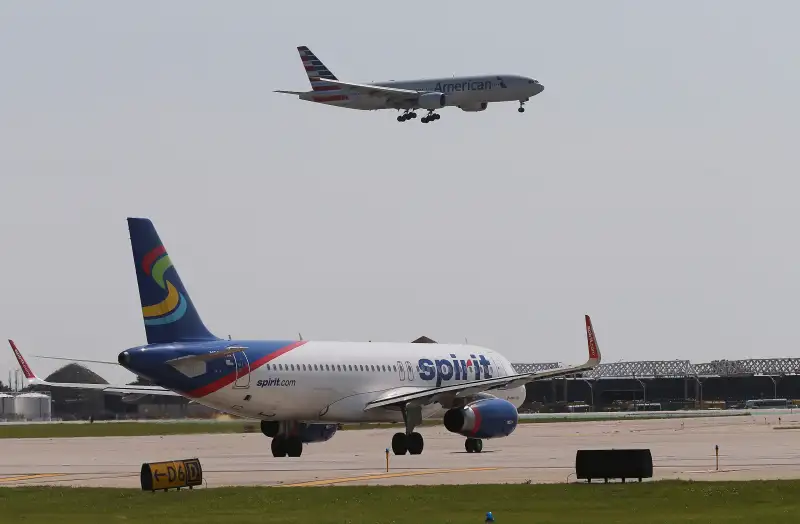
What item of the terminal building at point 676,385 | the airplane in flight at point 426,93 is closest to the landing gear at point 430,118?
the airplane in flight at point 426,93

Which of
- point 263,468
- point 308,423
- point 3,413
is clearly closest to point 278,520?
point 263,468

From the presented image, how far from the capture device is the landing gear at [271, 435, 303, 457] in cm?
5094

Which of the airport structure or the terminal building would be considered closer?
the airport structure

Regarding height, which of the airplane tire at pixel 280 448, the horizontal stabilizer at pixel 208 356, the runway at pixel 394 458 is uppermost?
the horizontal stabilizer at pixel 208 356

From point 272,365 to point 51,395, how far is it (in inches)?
3964

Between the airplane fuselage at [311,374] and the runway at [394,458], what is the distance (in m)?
1.89

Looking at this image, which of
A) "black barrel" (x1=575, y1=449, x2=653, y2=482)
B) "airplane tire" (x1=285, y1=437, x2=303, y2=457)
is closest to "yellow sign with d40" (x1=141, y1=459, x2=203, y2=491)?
"black barrel" (x1=575, y1=449, x2=653, y2=482)

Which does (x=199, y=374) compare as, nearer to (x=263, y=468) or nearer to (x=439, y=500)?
(x=263, y=468)

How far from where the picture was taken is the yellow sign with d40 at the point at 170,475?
32.5 m

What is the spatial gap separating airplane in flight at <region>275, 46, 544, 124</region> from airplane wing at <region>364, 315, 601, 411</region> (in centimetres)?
2843

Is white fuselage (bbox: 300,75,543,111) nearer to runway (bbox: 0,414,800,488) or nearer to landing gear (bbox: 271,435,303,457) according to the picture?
runway (bbox: 0,414,800,488)

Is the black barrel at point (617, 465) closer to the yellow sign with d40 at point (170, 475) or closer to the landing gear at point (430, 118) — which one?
the yellow sign with d40 at point (170, 475)

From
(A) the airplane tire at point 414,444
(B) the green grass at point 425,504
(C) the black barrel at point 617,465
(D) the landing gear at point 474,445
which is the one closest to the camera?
(B) the green grass at point 425,504

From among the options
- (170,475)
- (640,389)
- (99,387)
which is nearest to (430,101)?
(99,387)
